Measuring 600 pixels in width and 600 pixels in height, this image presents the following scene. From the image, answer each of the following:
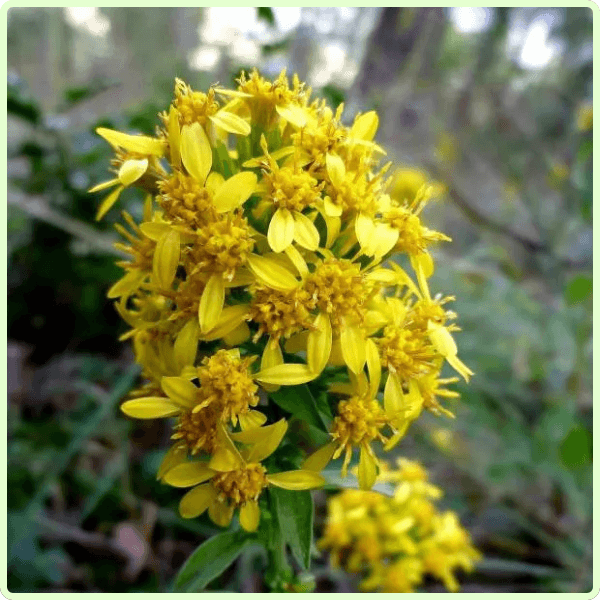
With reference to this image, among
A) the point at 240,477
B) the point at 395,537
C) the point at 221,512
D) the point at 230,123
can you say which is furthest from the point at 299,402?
the point at 395,537

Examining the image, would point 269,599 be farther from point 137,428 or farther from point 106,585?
point 137,428

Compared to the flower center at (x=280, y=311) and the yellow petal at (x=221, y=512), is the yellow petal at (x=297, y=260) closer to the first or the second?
the flower center at (x=280, y=311)

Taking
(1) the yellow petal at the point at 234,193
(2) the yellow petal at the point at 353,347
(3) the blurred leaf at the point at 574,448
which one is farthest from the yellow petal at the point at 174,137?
(3) the blurred leaf at the point at 574,448

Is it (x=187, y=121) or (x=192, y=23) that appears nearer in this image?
(x=187, y=121)

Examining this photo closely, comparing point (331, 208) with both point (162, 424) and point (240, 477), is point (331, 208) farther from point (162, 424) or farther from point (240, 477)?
point (162, 424)

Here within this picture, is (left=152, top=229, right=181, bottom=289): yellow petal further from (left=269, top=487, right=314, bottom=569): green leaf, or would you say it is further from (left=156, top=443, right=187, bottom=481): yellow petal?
(left=269, top=487, right=314, bottom=569): green leaf

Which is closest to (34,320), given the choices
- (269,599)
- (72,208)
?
(72,208)

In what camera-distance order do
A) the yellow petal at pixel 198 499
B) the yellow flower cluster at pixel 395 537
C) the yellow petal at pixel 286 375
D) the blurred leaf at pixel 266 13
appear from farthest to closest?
1. the blurred leaf at pixel 266 13
2. the yellow flower cluster at pixel 395 537
3. the yellow petal at pixel 198 499
4. the yellow petal at pixel 286 375
